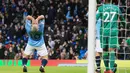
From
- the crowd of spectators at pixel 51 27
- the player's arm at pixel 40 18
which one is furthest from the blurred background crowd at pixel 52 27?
the player's arm at pixel 40 18

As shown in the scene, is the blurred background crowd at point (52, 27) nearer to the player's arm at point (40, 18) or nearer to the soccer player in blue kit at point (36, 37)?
the soccer player in blue kit at point (36, 37)

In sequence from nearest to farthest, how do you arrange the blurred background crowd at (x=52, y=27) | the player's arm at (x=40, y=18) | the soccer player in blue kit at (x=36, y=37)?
1. the player's arm at (x=40, y=18)
2. the soccer player in blue kit at (x=36, y=37)
3. the blurred background crowd at (x=52, y=27)

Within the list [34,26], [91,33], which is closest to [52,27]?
[34,26]

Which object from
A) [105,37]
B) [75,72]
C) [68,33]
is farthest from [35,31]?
[68,33]

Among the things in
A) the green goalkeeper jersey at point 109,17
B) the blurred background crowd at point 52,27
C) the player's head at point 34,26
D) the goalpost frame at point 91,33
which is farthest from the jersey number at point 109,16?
the blurred background crowd at point 52,27

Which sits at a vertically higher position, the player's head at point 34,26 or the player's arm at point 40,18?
the player's arm at point 40,18

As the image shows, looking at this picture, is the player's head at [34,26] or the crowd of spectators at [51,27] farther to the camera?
the crowd of spectators at [51,27]

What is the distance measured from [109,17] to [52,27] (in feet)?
40.1

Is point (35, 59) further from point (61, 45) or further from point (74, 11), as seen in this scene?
point (74, 11)

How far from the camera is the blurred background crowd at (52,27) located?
19562mm

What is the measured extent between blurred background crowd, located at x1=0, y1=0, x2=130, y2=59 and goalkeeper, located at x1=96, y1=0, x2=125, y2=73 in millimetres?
6777

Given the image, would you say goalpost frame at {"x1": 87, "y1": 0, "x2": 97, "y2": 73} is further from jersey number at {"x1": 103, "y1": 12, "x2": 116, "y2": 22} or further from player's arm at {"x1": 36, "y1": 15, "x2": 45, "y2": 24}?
player's arm at {"x1": 36, "y1": 15, "x2": 45, "y2": 24}

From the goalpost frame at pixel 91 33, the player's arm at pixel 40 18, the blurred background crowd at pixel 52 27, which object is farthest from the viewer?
the blurred background crowd at pixel 52 27

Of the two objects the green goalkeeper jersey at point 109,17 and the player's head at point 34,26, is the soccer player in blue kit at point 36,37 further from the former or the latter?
the green goalkeeper jersey at point 109,17
